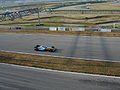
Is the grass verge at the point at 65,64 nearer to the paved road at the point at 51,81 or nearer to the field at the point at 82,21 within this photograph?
the paved road at the point at 51,81

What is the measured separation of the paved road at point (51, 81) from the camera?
41.9 ft

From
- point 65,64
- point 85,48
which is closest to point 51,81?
point 65,64

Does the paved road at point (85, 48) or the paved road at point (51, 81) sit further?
the paved road at point (85, 48)

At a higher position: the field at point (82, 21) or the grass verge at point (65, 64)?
the field at point (82, 21)

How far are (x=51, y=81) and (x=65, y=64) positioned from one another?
428 centimetres

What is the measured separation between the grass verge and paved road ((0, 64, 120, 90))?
3.95 ft

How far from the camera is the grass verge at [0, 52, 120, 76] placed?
15.8 metres

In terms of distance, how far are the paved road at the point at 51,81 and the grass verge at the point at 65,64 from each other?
1205 mm

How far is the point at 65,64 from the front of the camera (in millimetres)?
17734

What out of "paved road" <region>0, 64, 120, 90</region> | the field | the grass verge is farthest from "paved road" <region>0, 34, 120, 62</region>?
the field

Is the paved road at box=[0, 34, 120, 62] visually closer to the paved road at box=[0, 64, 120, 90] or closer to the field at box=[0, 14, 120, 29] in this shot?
the paved road at box=[0, 64, 120, 90]

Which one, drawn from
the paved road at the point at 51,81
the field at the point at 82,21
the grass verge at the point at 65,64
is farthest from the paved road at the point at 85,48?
the field at the point at 82,21

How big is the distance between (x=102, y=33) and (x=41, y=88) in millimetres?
22306

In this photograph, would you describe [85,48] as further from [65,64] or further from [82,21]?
[82,21]
